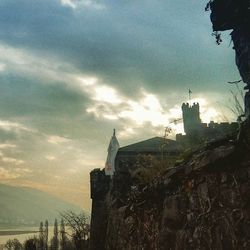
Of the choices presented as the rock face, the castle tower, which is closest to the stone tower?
the castle tower

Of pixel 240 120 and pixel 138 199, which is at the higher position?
pixel 240 120

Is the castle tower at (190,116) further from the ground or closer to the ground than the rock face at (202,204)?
further from the ground

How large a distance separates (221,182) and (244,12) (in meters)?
4.79

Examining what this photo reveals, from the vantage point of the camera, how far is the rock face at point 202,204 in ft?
9.21

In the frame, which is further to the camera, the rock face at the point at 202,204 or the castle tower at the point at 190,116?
the castle tower at the point at 190,116

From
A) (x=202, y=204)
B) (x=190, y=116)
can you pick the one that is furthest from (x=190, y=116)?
(x=202, y=204)

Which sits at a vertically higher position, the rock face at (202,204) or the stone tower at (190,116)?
the stone tower at (190,116)

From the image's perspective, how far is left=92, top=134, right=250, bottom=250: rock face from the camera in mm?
2809

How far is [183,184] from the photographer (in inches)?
145

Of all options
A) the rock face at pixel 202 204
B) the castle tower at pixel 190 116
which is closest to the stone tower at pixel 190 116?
the castle tower at pixel 190 116

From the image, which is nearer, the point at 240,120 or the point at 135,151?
the point at 240,120

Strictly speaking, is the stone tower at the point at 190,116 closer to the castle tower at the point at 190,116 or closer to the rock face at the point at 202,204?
the castle tower at the point at 190,116

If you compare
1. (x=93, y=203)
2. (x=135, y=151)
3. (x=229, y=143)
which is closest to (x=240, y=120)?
(x=229, y=143)

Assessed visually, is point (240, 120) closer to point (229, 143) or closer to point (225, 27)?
point (229, 143)
